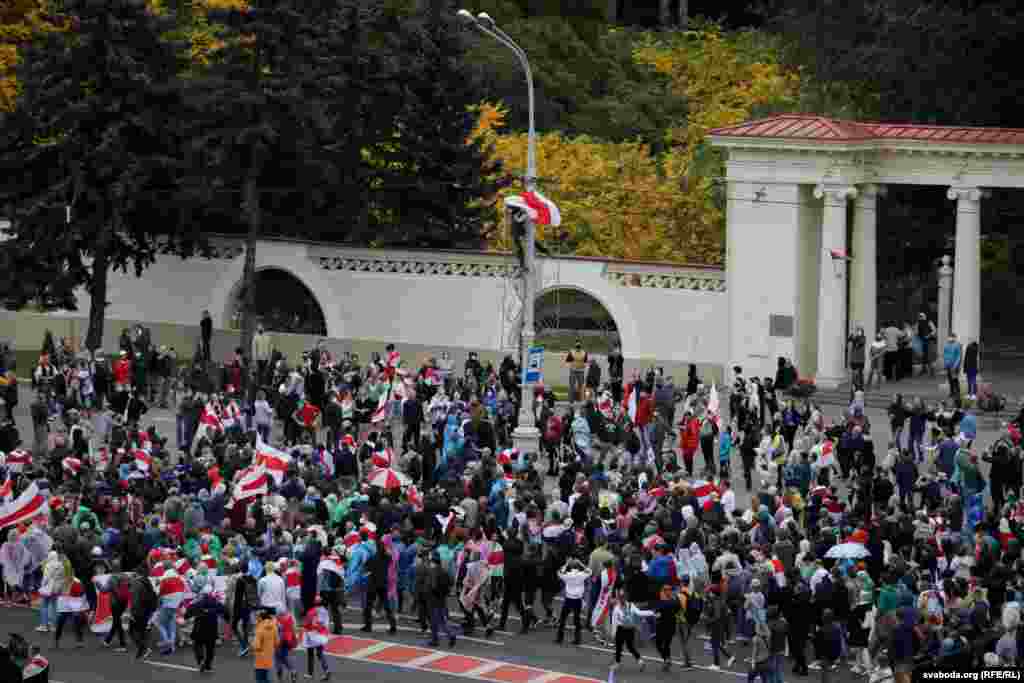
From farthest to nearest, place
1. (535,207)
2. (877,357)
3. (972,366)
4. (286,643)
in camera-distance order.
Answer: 1. (877,357)
2. (972,366)
3. (535,207)
4. (286,643)

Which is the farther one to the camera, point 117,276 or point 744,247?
point 117,276

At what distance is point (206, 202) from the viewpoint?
167ft

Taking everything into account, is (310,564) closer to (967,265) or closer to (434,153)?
(967,265)

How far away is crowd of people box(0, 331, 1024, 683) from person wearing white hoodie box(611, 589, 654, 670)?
0.03 meters

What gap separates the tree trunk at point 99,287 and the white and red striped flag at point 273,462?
18.1 metres

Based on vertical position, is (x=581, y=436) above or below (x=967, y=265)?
below

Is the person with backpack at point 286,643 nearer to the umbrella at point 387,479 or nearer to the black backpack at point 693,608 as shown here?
the black backpack at point 693,608

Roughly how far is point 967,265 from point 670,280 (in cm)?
661

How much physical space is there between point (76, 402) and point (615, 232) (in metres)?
18.1

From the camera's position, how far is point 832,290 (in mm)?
47844

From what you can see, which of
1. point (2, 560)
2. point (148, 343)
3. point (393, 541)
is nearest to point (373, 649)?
point (393, 541)

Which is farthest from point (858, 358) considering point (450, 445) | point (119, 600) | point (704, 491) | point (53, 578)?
point (53, 578)

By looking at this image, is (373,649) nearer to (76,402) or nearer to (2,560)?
(2,560)

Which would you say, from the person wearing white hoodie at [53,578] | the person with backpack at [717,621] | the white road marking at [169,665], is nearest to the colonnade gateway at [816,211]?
the person with backpack at [717,621]
